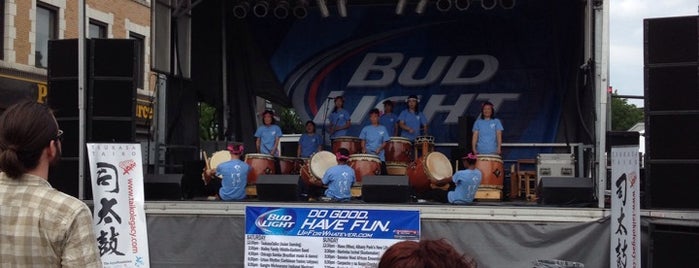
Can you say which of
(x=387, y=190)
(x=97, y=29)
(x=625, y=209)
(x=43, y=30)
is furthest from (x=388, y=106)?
(x=97, y=29)

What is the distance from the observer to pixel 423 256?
1603 millimetres

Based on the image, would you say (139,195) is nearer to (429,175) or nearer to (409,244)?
(429,175)

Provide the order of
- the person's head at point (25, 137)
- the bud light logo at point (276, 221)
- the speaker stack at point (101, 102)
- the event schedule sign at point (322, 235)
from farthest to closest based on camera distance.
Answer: the speaker stack at point (101, 102) → the bud light logo at point (276, 221) → the event schedule sign at point (322, 235) → the person's head at point (25, 137)

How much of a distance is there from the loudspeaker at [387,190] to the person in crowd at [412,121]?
3.36 meters

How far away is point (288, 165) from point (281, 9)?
2795mm

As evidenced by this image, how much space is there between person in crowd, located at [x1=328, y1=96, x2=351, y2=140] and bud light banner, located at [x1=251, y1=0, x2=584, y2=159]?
287 millimetres

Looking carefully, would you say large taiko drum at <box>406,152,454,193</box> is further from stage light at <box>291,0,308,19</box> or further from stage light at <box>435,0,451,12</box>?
stage light at <box>291,0,308,19</box>

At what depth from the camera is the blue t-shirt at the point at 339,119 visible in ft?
38.9

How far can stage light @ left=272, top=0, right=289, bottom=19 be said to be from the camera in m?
11.6

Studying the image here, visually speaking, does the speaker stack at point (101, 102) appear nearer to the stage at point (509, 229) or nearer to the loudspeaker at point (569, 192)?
the stage at point (509, 229)

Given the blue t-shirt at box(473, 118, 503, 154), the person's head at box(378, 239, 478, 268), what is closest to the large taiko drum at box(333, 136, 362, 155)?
the blue t-shirt at box(473, 118, 503, 154)

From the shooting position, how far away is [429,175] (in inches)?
377

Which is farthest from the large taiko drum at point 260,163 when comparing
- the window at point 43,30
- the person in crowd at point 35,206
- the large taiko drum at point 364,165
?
the window at point 43,30

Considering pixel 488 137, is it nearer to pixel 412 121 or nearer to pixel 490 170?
pixel 490 170
